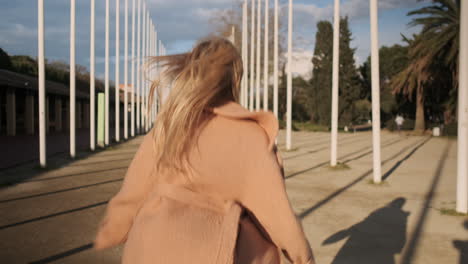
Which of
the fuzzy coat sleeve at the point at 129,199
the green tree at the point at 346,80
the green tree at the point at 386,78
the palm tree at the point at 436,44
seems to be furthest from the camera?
the green tree at the point at 386,78

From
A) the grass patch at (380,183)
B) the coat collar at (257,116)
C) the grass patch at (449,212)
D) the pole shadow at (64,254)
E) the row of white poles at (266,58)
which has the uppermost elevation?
the row of white poles at (266,58)

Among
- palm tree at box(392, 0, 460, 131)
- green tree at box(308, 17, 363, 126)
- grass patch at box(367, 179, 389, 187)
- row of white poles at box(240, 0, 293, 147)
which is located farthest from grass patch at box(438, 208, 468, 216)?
green tree at box(308, 17, 363, 126)

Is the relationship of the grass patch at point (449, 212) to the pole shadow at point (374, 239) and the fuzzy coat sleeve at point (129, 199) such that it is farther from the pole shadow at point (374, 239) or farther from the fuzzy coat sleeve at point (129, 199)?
the fuzzy coat sleeve at point (129, 199)

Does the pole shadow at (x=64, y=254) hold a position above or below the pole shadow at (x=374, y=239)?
above

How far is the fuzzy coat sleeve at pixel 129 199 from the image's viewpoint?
1.67 metres

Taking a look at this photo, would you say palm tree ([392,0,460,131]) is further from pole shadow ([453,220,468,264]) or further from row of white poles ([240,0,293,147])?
pole shadow ([453,220,468,264])

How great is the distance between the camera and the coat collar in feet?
5.04

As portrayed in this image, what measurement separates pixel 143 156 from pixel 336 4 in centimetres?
1176

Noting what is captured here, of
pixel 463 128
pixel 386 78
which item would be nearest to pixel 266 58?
pixel 463 128

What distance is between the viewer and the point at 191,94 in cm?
156

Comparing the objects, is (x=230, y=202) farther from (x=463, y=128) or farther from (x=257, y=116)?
(x=463, y=128)

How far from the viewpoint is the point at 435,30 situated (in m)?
27.6

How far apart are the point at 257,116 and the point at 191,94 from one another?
27 cm

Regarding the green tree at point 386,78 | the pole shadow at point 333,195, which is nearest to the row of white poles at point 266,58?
the pole shadow at point 333,195
